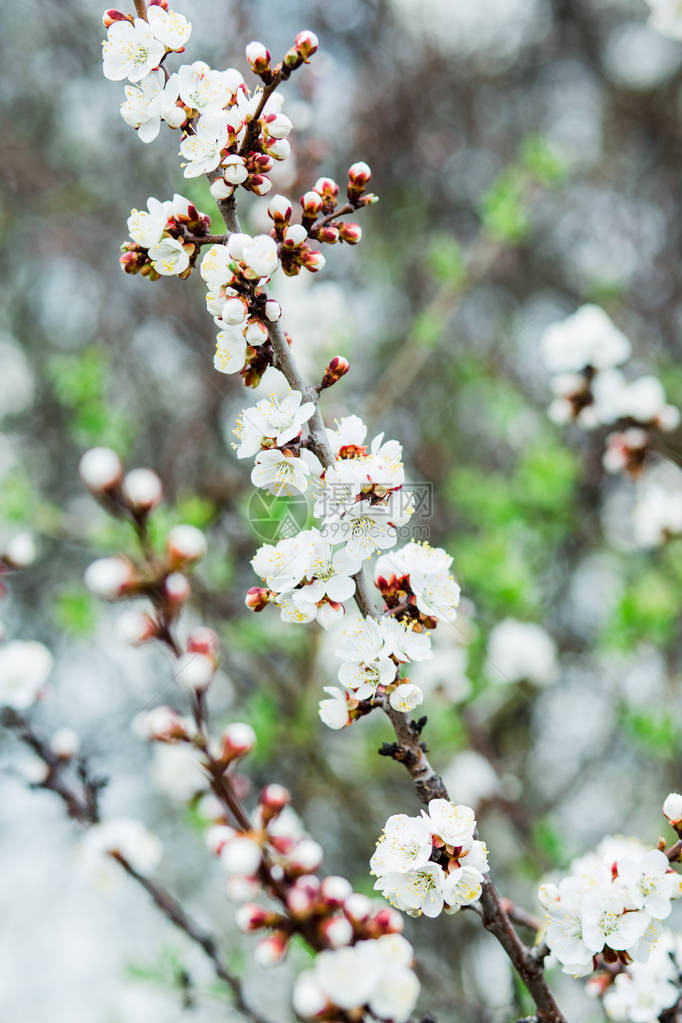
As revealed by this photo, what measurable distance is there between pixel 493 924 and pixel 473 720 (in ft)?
5.78

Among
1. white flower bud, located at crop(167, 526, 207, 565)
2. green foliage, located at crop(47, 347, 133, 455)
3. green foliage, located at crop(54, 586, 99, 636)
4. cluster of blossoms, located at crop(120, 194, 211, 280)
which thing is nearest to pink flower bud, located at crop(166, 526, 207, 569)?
white flower bud, located at crop(167, 526, 207, 565)

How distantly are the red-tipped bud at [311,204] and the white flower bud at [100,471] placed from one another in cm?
51

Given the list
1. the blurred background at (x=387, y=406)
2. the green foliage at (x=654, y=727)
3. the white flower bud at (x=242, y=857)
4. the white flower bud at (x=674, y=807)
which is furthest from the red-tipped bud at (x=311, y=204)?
the green foliage at (x=654, y=727)

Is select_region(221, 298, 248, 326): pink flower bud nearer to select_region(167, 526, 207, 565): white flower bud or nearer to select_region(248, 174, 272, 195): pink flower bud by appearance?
select_region(248, 174, 272, 195): pink flower bud

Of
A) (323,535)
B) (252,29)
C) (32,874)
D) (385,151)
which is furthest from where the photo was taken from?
(32,874)

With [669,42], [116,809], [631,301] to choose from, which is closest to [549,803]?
[116,809]

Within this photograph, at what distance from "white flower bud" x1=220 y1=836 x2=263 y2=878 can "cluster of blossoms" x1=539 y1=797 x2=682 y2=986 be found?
0.52 meters

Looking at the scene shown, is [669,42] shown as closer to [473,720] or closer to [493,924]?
[473,720]

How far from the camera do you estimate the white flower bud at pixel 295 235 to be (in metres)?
1.27

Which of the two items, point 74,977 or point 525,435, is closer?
point 525,435

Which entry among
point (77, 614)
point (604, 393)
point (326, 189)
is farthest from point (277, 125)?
point (77, 614)

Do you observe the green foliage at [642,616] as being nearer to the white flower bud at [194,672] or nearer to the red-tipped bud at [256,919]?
the white flower bud at [194,672]

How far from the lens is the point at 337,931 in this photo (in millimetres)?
1015

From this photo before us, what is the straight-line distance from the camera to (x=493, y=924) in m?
1.25
